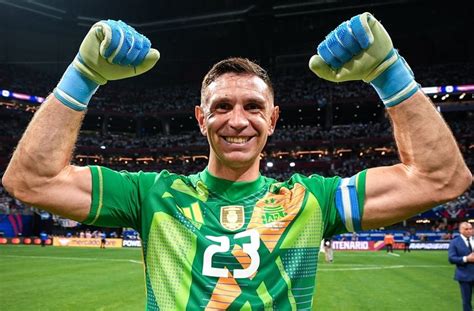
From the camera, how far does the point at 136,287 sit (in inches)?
555

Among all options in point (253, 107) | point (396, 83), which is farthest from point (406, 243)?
point (253, 107)

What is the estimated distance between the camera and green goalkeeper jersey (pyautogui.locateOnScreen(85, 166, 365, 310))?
239cm

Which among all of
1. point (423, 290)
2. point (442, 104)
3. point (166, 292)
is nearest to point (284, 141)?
→ point (442, 104)

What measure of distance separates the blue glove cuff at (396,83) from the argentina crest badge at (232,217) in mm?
1043

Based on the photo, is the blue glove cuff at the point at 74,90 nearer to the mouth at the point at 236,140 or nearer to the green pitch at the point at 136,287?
the mouth at the point at 236,140

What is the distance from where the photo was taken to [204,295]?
7.75 feet

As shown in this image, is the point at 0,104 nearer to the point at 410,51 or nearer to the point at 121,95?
the point at 121,95

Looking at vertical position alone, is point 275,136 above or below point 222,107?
above

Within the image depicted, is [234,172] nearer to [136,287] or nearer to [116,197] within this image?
[116,197]

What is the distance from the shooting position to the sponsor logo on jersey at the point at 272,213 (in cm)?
255

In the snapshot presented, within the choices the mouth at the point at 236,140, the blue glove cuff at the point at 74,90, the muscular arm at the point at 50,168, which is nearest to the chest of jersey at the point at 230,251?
the mouth at the point at 236,140

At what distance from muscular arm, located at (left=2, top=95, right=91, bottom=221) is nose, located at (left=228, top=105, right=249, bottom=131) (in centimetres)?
86

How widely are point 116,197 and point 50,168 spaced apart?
1.28 feet

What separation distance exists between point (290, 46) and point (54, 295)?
184 ft
